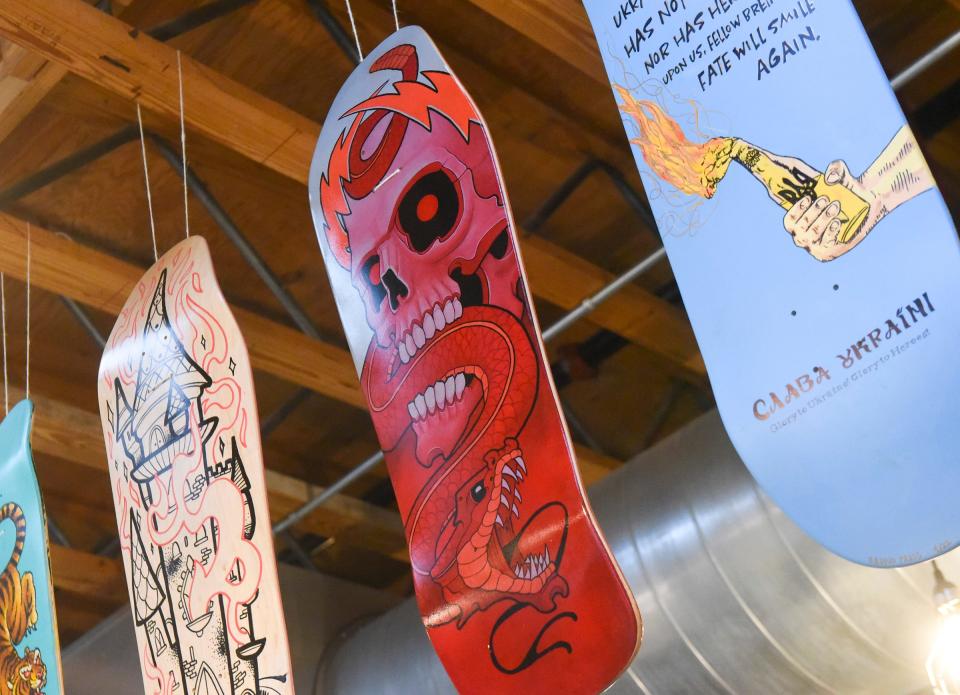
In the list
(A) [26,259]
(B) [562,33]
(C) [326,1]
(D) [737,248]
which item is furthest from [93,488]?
(D) [737,248]

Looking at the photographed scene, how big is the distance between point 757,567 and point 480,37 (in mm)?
1701

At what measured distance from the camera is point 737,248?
5.55 ft

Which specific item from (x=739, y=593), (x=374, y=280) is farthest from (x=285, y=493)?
(x=374, y=280)

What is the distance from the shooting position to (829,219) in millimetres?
1557

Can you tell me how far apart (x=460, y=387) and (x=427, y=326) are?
154mm

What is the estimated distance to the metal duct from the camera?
280cm

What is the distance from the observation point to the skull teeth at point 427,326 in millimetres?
2047

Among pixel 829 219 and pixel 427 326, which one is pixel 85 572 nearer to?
pixel 427 326

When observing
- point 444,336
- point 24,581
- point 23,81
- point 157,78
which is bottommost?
point 444,336

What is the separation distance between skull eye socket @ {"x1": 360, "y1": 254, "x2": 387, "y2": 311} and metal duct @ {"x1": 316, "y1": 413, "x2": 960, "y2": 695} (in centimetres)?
126

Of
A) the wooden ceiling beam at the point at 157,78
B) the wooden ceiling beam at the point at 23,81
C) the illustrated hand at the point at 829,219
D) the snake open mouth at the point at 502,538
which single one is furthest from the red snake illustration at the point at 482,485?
the wooden ceiling beam at the point at 23,81

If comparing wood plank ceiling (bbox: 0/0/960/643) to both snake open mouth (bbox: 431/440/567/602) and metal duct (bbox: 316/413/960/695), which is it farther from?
snake open mouth (bbox: 431/440/567/602)

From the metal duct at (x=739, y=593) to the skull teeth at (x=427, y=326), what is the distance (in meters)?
1.23

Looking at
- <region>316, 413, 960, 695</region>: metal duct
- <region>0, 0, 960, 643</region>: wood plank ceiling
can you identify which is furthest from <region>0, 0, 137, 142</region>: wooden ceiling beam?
<region>316, 413, 960, 695</region>: metal duct
